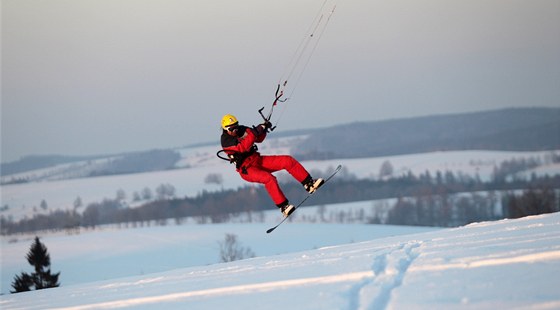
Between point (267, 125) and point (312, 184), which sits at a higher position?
point (267, 125)

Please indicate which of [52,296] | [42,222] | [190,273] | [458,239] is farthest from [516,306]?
[42,222]

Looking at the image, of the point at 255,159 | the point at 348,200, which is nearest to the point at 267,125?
the point at 255,159

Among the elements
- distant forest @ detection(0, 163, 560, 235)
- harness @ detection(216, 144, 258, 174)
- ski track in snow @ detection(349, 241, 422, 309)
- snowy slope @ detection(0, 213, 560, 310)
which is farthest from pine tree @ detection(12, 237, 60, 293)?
distant forest @ detection(0, 163, 560, 235)

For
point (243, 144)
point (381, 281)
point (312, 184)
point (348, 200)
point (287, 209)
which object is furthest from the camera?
point (348, 200)

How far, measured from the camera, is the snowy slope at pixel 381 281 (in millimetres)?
7637

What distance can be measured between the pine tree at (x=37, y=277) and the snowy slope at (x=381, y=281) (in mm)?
38769

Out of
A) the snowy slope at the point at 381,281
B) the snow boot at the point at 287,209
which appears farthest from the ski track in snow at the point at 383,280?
the snow boot at the point at 287,209

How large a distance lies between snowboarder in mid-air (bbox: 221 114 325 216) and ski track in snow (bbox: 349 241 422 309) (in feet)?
12.2

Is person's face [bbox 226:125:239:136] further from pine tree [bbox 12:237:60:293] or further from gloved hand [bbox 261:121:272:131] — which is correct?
pine tree [bbox 12:237:60:293]

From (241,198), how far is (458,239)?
15067cm

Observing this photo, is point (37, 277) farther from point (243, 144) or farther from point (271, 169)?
point (243, 144)

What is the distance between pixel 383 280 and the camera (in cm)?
882

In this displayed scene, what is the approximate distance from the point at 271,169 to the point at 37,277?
133 feet

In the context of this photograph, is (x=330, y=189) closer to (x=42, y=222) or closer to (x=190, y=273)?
(x=42, y=222)
